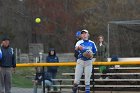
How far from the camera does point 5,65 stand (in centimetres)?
1577

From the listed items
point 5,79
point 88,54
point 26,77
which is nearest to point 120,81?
point 88,54

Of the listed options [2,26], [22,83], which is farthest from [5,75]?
[2,26]

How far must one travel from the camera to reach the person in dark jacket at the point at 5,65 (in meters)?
15.8

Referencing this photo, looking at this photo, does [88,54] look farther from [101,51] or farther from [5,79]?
[101,51]

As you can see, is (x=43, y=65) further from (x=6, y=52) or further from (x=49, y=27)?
(x=49, y=27)

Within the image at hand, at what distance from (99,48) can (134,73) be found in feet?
7.80

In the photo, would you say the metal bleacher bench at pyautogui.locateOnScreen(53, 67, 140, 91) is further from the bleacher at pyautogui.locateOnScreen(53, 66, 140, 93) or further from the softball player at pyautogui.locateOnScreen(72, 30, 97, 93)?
the softball player at pyautogui.locateOnScreen(72, 30, 97, 93)

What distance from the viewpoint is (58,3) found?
54625 millimetres

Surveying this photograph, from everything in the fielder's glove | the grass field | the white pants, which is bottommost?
the grass field

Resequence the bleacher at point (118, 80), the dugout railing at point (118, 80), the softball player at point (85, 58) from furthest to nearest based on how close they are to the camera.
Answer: the bleacher at point (118, 80) → the dugout railing at point (118, 80) → the softball player at point (85, 58)

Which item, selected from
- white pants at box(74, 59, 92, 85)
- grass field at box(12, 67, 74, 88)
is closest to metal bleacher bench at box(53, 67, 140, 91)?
grass field at box(12, 67, 74, 88)

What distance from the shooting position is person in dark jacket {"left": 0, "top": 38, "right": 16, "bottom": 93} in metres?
15.8

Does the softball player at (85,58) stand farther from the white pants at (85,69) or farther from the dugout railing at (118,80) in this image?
the dugout railing at (118,80)

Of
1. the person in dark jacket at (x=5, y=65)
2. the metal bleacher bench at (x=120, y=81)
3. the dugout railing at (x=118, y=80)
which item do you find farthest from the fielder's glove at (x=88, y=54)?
the person in dark jacket at (x=5, y=65)
